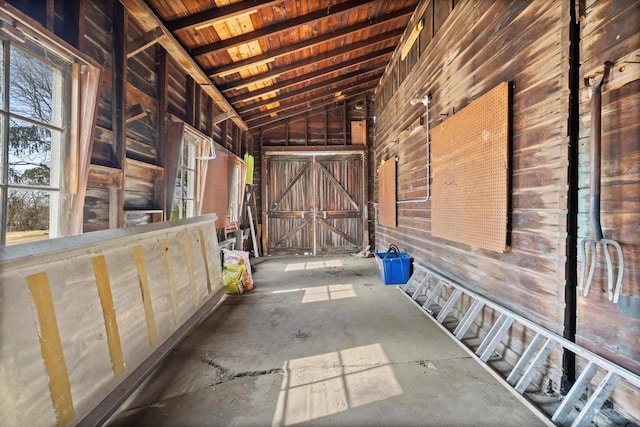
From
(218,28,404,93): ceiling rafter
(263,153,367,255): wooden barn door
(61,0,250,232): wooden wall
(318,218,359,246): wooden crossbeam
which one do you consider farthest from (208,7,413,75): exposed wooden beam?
(318,218,359,246): wooden crossbeam

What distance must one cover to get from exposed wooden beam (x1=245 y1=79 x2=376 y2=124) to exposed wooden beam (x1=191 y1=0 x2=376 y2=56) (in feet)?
9.24

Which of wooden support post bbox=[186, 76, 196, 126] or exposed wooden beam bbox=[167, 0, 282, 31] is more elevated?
exposed wooden beam bbox=[167, 0, 282, 31]

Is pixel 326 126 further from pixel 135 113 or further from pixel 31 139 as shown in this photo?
pixel 31 139

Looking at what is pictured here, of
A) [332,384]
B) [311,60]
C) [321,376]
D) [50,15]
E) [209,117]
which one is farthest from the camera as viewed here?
[311,60]

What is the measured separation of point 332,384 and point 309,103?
6.25 m

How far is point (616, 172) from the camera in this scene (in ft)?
5.07

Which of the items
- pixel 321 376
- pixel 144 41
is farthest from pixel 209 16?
pixel 321 376

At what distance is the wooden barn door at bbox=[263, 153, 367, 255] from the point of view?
778 cm

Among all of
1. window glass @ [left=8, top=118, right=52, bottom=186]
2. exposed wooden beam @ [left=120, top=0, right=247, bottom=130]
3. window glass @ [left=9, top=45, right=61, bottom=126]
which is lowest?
window glass @ [left=8, top=118, right=52, bottom=186]

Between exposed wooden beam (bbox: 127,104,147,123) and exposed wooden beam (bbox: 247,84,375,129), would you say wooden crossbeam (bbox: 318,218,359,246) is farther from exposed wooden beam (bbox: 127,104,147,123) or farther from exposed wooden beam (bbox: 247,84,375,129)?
exposed wooden beam (bbox: 127,104,147,123)

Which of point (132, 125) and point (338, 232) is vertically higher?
point (132, 125)

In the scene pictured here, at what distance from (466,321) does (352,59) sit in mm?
4877

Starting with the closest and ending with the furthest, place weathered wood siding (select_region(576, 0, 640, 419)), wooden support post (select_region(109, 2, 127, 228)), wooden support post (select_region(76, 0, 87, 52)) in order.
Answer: weathered wood siding (select_region(576, 0, 640, 419)), wooden support post (select_region(76, 0, 87, 52)), wooden support post (select_region(109, 2, 127, 228))

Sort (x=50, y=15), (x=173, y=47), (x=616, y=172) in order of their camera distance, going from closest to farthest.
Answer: (x=616, y=172), (x=50, y=15), (x=173, y=47)
